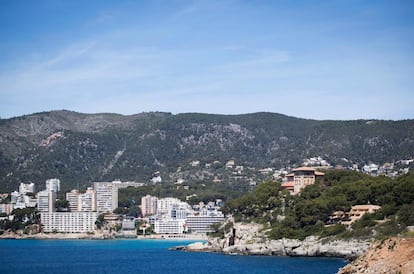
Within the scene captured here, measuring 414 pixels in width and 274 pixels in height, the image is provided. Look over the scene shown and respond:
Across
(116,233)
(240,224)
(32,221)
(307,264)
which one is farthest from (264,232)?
(32,221)

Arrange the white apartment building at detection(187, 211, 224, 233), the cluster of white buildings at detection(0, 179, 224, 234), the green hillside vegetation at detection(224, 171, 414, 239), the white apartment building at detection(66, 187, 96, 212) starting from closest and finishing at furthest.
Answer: the green hillside vegetation at detection(224, 171, 414, 239) < the white apartment building at detection(187, 211, 224, 233) < the cluster of white buildings at detection(0, 179, 224, 234) < the white apartment building at detection(66, 187, 96, 212)

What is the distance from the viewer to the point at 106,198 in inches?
6998

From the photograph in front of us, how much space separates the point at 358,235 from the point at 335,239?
234 centimetres

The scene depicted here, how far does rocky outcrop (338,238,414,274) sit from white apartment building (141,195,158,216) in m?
135

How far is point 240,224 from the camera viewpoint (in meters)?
96.1

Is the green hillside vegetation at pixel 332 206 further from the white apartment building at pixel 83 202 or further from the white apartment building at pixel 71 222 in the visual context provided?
the white apartment building at pixel 83 202

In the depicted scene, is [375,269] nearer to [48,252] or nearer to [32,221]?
[48,252]

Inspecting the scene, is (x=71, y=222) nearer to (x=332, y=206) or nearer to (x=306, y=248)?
(x=332, y=206)

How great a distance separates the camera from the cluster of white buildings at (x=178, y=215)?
491 ft

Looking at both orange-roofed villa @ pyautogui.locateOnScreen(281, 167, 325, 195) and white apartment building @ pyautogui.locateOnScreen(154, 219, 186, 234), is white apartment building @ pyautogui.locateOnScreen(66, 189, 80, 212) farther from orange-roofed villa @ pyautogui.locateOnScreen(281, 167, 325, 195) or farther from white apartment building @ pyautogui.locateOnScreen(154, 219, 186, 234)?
orange-roofed villa @ pyautogui.locateOnScreen(281, 167, 325, 195)

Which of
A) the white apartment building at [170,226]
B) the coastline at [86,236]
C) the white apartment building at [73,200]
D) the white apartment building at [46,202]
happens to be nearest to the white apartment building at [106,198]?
the white apartment building at [73,200]

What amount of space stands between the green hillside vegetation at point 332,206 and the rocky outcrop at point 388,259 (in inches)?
1417

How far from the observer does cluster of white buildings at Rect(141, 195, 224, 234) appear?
150 metres

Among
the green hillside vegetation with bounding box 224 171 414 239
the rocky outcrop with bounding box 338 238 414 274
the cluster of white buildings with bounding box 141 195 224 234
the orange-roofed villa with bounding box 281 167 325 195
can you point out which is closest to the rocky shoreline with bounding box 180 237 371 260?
the green hillside vegetation with bounding box 224 171 414 239
